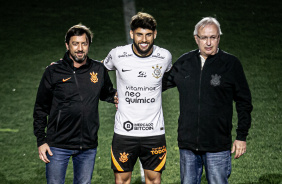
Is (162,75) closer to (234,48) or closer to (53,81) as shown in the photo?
(53,81)

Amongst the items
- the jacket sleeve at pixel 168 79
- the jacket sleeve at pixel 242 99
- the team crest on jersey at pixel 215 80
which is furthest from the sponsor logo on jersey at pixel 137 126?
the jacket sleeve at pixel 242 99

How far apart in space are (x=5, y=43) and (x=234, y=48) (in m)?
5.08

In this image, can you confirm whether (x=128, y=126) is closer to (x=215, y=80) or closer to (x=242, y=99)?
(x=215, y=80)

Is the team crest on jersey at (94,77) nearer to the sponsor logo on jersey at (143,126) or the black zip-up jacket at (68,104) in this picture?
the black zip-up jacket at (68,104)

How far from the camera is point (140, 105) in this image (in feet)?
12.5

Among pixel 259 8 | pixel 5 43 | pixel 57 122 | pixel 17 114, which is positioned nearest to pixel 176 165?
pixel 57 122

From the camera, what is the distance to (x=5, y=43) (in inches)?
375

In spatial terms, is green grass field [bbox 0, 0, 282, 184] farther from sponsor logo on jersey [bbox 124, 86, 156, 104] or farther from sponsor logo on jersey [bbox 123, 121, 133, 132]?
sponsor logo on jersey [bbox 124, 86, 156, 104]

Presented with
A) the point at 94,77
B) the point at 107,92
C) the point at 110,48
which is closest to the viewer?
the point at 94,77

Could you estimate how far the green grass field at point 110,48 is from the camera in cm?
569

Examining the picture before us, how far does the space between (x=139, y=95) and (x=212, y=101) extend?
66 cm

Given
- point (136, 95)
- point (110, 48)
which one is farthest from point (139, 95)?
point (110, 48)

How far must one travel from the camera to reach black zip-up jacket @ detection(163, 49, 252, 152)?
3672mm

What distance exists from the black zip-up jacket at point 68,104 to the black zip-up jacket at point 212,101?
84 centimetres
